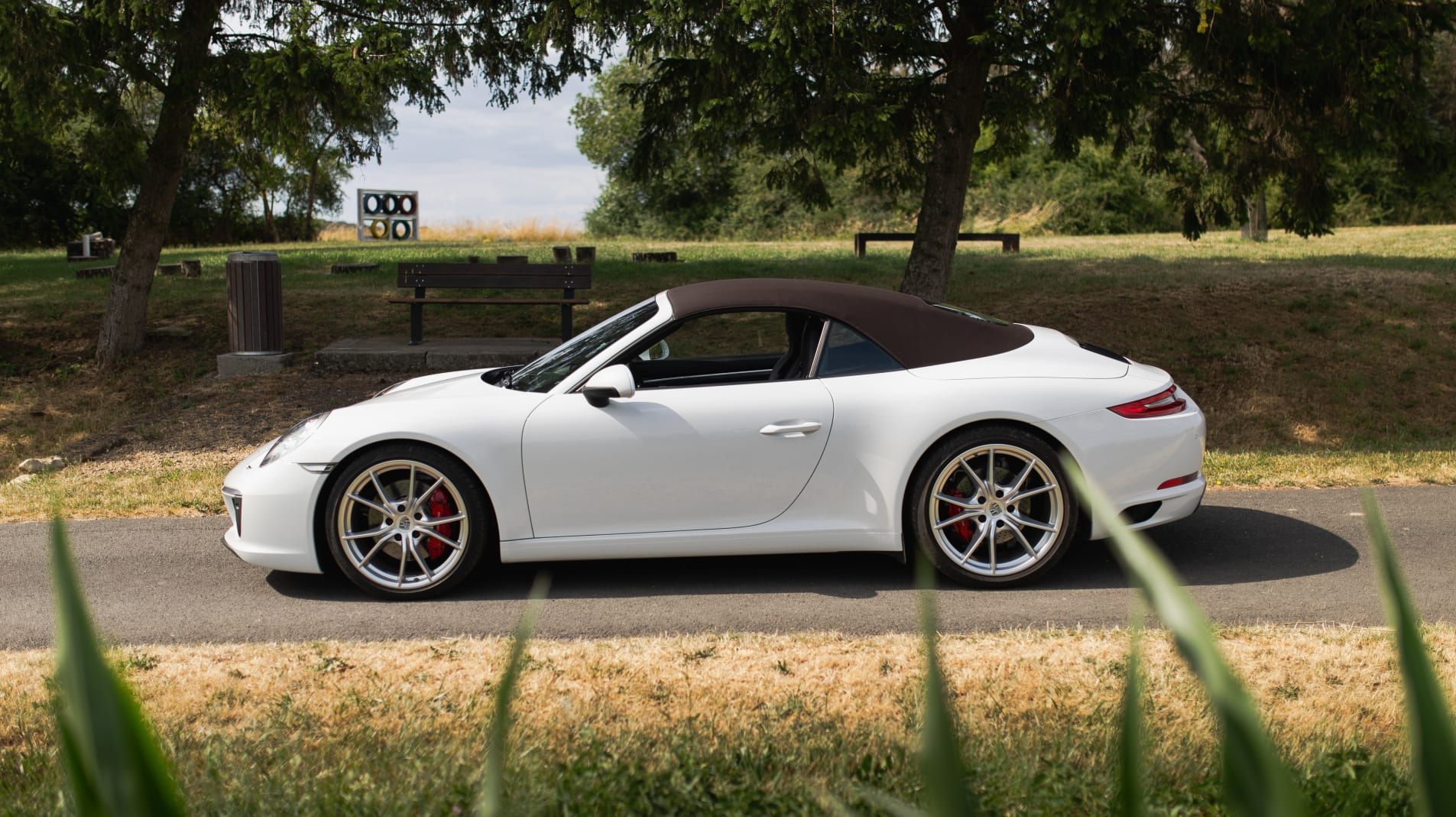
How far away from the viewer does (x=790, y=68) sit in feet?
32.6

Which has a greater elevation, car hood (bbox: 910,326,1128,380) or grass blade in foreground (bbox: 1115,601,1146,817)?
grass blade in foreground (bbox: 1115,601,1146,817)

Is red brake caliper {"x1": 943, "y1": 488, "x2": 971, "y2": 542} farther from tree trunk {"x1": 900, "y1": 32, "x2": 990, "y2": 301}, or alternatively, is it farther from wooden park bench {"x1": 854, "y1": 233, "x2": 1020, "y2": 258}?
wooden park bench {"x1": 854, "y1": 233, "x2": 1020, "y2": 258}

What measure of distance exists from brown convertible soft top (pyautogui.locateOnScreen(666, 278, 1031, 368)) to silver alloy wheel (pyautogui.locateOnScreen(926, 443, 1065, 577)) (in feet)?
1.76

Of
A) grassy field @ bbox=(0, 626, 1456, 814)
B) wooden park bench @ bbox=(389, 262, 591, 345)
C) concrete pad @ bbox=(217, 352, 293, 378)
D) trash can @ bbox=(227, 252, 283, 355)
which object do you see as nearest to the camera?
grassy field @ bbox=(0, 626, 1456, 814)

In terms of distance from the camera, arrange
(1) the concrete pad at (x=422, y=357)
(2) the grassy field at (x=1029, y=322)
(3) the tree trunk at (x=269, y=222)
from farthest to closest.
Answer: (3) the tree trunk at (x=269, y=222), (1) the concrete pad at (x=422, y=357), (2) the grassy field at (x=1029, y=322)

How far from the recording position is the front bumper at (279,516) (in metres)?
5.48

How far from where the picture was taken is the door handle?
5.41 meters

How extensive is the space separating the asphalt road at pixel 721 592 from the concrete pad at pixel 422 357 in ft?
17.6

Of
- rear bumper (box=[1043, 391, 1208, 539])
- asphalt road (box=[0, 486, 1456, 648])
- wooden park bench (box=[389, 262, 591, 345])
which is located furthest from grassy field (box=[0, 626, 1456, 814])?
wooden park bench (box=[389, 262, 591, 345])

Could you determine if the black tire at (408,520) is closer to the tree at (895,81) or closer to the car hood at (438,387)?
the car hood at (438,387)

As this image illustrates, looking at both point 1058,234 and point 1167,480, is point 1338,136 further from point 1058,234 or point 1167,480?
point 1058,234

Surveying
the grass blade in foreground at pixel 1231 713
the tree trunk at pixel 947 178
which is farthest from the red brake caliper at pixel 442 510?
the tree trunk at pixel 947 178

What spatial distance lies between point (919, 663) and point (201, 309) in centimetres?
1415

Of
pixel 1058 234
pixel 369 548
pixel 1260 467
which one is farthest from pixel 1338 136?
pixel 1058 234
